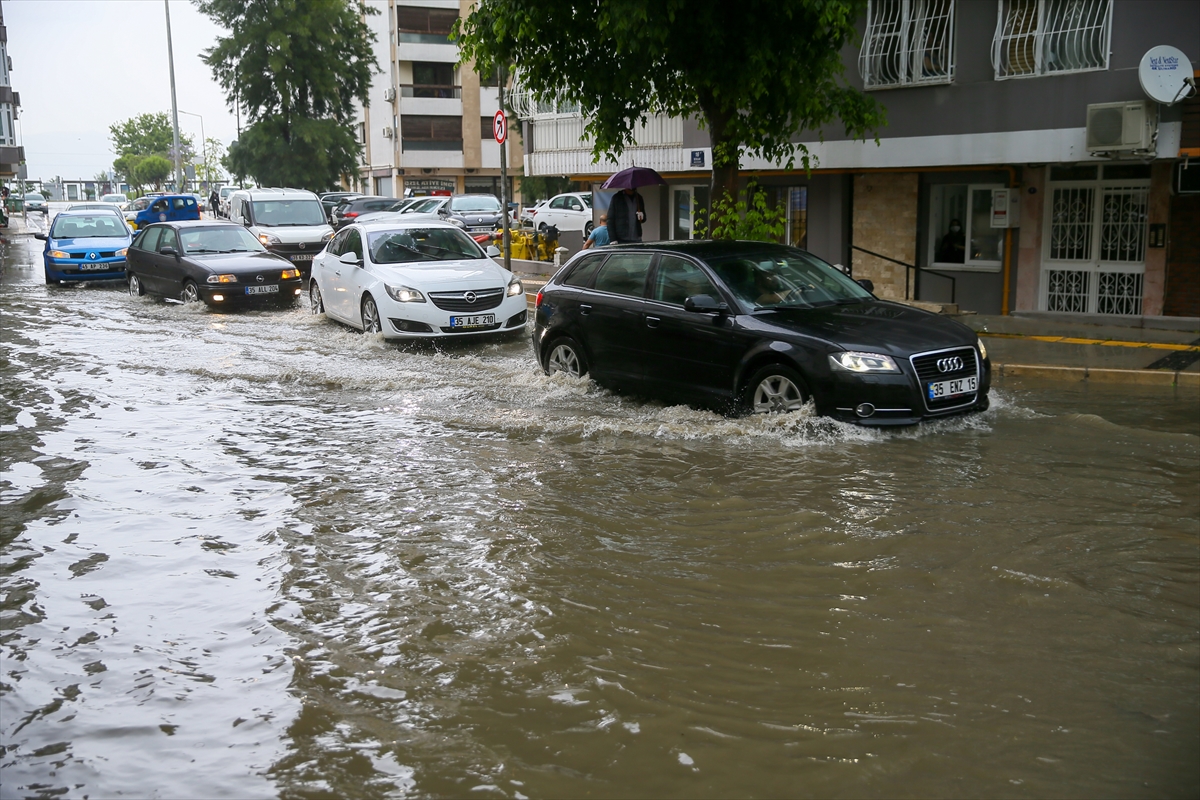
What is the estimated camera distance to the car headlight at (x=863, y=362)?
8125 millimetres

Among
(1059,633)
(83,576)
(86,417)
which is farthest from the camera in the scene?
(86,417)

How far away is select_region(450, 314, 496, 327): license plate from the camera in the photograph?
44.9 feet

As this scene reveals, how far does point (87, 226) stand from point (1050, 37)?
65.0 feet

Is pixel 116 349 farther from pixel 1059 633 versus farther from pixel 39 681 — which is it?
pixel 1059 633

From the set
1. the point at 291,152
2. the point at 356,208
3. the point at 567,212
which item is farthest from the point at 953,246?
the point at 291,152

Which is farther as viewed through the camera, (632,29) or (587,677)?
(632,29)

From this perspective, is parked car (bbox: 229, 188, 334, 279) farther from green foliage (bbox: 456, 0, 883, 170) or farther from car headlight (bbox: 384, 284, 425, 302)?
green foliage (bbox: 456, 0, 883, 170)

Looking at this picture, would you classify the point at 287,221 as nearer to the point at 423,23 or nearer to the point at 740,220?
the point at 740,220

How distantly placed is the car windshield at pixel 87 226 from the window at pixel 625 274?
17570 millimetres

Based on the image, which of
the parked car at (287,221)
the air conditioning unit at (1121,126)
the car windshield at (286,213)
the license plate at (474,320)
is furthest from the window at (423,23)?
the air conditioning unit at (1121,126)

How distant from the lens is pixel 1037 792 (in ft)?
11.9

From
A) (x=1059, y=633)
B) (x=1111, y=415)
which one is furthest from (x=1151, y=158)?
(x=1059, y=633)

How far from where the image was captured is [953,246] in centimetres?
1761

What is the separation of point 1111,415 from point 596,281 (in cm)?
476
